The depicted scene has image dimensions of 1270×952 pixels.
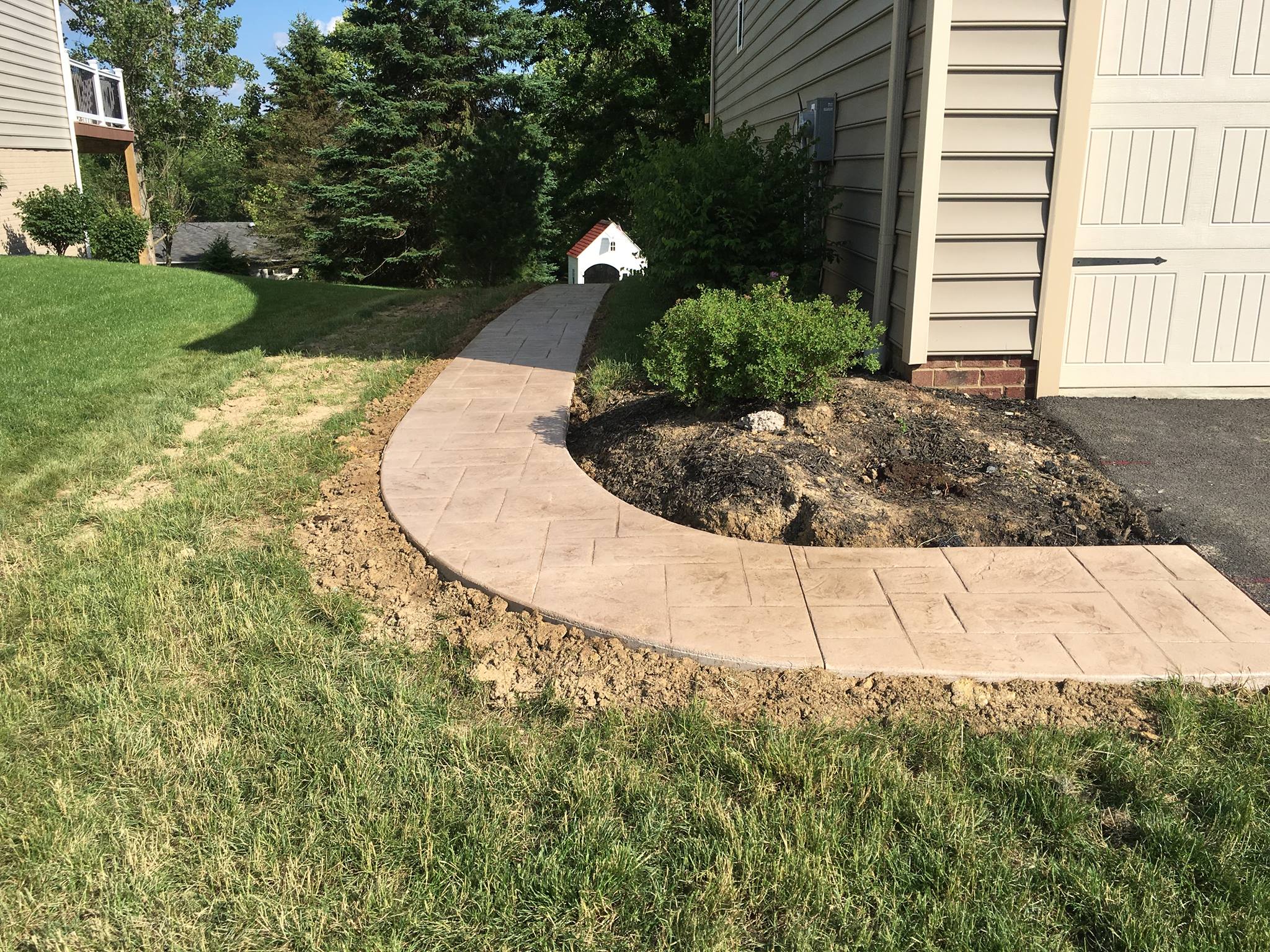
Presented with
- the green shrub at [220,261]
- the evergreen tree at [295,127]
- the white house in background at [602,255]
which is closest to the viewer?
the green shrub at [220,261]

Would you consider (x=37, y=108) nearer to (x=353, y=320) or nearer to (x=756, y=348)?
(x=353, y=320)

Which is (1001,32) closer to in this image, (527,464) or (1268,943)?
(527,464)

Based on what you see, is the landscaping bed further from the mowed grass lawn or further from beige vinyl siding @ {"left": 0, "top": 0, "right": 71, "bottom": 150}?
beige vinyl siding @ {"left": 0, "top": 0, "right": 71, "bottom": 150}

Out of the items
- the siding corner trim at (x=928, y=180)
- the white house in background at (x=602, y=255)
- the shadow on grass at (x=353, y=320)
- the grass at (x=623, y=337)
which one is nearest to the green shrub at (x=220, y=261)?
the white house in background at (x=602, y=255)

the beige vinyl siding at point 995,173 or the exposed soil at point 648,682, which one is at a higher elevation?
the beige vinyl siding at point 995,173

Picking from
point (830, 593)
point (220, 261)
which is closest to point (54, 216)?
point (220, 261)

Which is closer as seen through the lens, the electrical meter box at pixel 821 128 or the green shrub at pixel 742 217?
the green shrub at pixel 742 217

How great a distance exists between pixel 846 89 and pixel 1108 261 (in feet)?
7.33

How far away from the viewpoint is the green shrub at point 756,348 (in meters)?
4.80

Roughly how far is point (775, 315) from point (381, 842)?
10.7 feet

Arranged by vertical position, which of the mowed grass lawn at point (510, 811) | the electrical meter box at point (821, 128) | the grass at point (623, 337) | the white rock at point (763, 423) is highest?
the electrical meter box at point (821, 128)

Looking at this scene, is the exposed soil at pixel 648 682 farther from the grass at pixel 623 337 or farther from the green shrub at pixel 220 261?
the green shrub at pixel 220 261

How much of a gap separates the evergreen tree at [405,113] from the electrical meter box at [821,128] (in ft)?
62.4

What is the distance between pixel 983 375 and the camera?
563 cm
